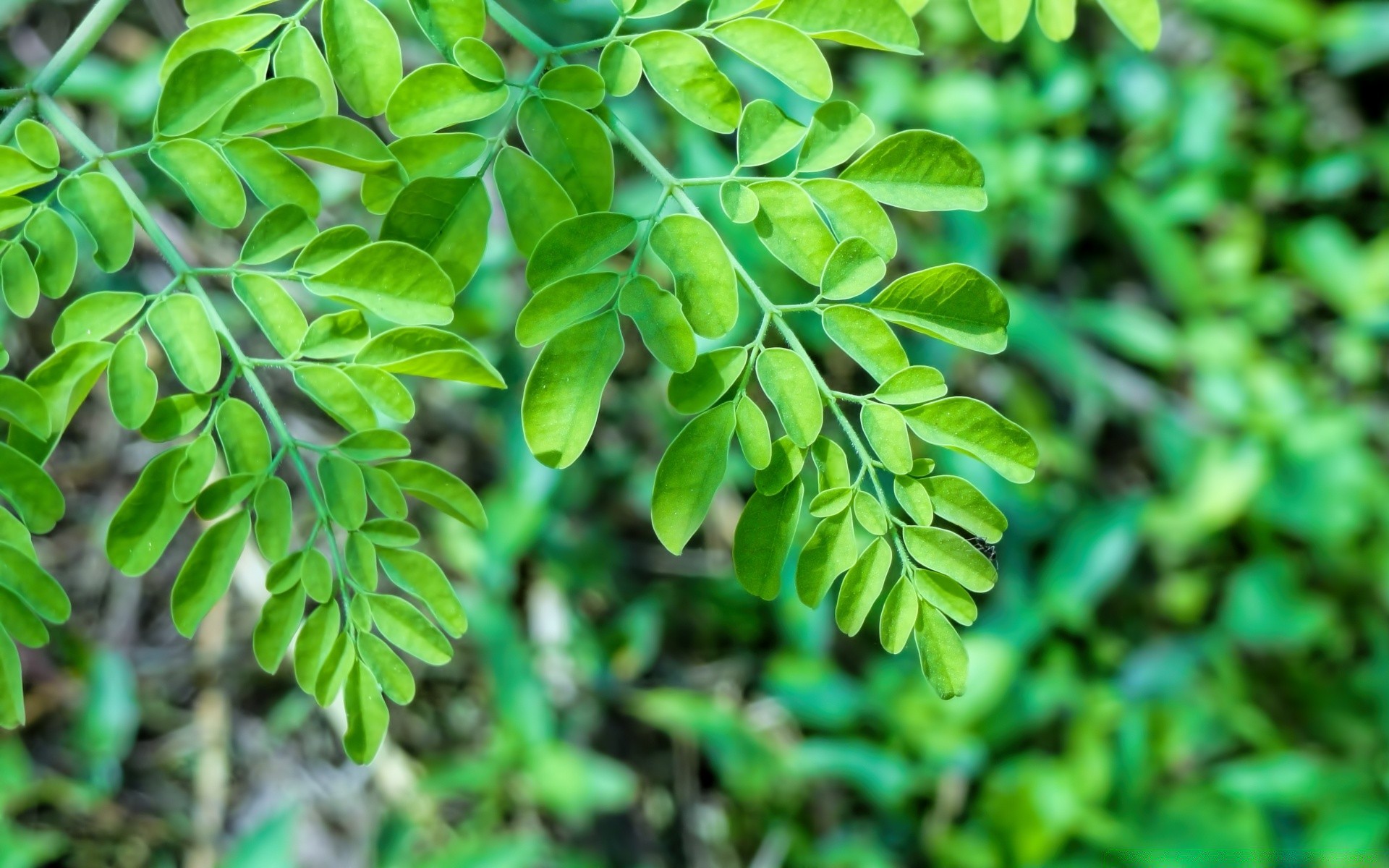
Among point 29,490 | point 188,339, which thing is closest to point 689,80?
point 188,339

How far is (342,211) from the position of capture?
1847 mm

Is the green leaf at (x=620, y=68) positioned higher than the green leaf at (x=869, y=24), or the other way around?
the green leaf at (x=869, y=24)

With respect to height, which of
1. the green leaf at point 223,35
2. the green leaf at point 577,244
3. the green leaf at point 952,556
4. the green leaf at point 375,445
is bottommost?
the green leaf at point 952,556

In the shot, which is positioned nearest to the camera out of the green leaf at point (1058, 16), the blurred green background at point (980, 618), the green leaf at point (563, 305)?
the green leaf at point (563, 305)

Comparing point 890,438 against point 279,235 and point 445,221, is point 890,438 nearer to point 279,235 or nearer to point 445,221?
point 445,221

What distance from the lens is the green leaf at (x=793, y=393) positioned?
689mm

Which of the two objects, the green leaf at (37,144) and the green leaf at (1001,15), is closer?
the green leaf at (37,144)

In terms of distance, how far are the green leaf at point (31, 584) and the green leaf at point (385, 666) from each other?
18 cm

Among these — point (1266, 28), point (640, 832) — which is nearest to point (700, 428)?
point (640, 832)

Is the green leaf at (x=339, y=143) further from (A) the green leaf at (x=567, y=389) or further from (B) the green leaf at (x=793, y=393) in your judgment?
(B) the green leaf at (x=793, y=393)

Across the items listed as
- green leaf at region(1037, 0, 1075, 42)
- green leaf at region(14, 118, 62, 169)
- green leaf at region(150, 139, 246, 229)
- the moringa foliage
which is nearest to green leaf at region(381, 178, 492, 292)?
the moringa foliage

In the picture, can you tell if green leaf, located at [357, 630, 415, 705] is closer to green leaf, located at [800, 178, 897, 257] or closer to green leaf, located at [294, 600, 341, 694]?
green leaf, located at [294, 600, 341, 694]

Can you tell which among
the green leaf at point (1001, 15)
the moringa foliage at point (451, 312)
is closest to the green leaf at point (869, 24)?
the moringa foliage at point (451, 312)

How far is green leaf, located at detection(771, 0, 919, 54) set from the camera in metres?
0.71
